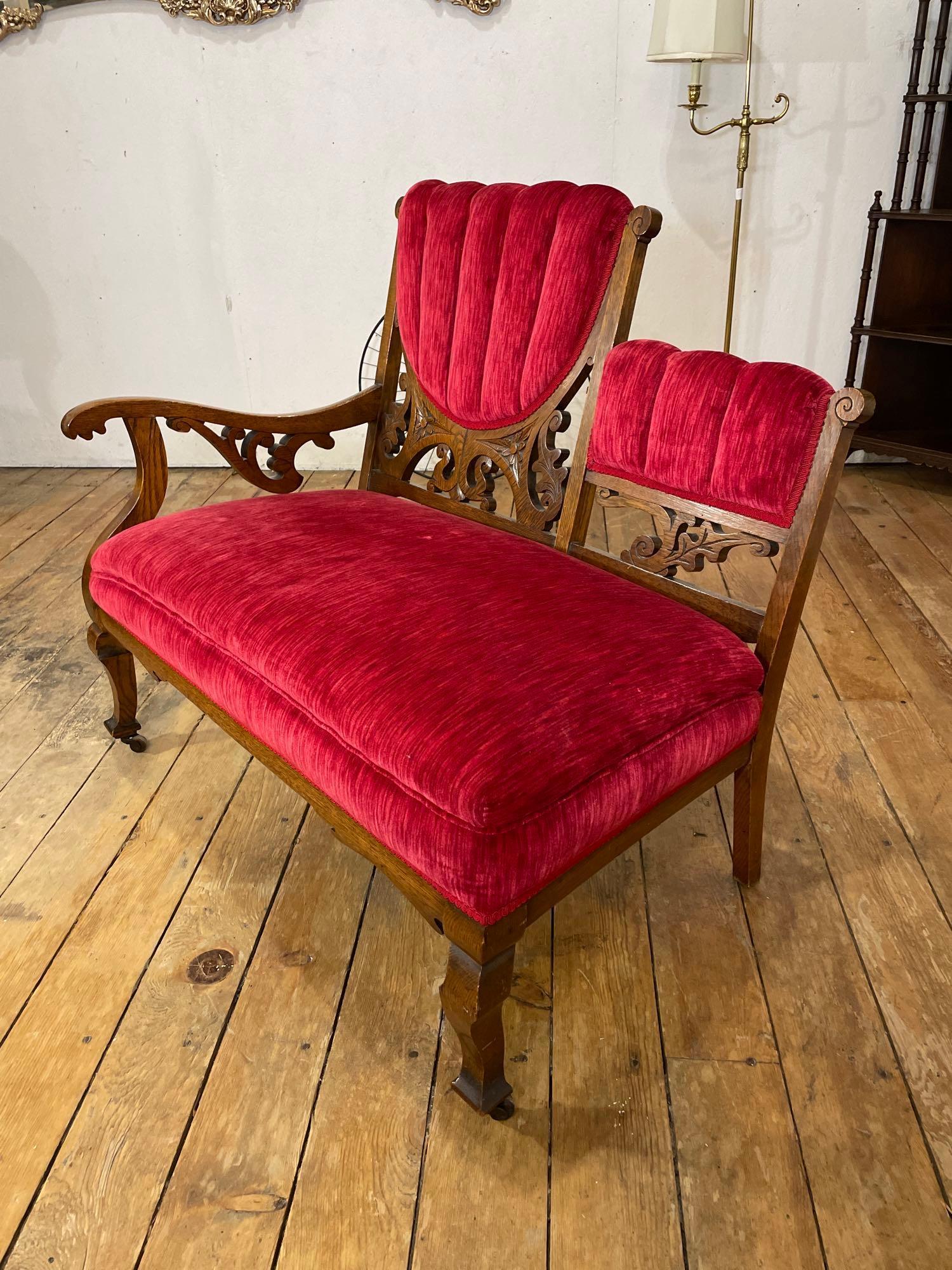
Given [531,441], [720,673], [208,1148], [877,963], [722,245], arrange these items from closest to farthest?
[208,1148] < [720,673] < [877,963] < [531,441] < [722,245]

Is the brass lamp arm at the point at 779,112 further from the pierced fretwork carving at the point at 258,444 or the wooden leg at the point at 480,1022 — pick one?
the wooden leg at the point at 480,1022

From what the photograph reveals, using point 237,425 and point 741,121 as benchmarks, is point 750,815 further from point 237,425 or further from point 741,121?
point 741,121

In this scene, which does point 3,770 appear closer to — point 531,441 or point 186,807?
point 186,807

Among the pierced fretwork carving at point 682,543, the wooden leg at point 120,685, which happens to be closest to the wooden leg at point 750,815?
the pierced fretwork carving at point 682,543

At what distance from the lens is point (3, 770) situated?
1.83 metres

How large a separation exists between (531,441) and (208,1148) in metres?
1.11

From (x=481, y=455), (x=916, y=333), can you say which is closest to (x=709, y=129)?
(x=916, y=333)

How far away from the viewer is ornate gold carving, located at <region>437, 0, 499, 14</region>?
301 cm

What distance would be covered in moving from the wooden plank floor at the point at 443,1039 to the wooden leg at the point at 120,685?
49mm

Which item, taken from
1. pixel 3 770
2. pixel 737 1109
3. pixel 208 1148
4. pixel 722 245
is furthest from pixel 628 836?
pixel 722 245

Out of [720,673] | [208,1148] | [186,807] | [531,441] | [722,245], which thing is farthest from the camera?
[722,245]

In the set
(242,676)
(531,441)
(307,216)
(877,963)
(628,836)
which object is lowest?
(877,963)

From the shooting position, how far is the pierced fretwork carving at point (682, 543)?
1.33 m

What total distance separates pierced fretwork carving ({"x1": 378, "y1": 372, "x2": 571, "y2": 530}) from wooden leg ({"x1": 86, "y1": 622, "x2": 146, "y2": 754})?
0.62m
